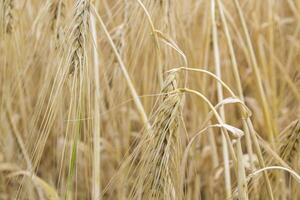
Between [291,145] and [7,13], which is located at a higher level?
[7,13]

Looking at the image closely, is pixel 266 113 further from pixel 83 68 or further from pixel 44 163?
pixel 44 163

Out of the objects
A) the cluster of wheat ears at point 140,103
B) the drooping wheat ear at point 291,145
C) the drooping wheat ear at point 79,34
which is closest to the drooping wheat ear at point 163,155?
the cluster of wheat ears at point 140,103

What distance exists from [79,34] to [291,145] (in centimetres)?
40

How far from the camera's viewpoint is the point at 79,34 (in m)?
0.82

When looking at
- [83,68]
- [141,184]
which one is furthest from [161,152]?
[83,68]

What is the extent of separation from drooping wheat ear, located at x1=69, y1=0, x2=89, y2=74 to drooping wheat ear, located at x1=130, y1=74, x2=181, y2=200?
5.3 inches

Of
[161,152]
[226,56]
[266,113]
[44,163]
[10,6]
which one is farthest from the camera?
[226,56]

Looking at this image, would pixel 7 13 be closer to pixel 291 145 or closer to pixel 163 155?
pixel 163 155

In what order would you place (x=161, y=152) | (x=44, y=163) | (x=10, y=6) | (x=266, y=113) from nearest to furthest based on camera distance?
1. (x=161, y=152)
2. (x=10, y=6)
3. (x=266, y=113)
4. (x=44, y=163)

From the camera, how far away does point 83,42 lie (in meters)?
0.81

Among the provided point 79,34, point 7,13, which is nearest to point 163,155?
point 79,34

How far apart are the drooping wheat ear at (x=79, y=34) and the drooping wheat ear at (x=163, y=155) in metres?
0.13

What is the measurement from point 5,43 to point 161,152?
41cm

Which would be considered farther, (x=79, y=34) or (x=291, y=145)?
(x=291, y=145)
